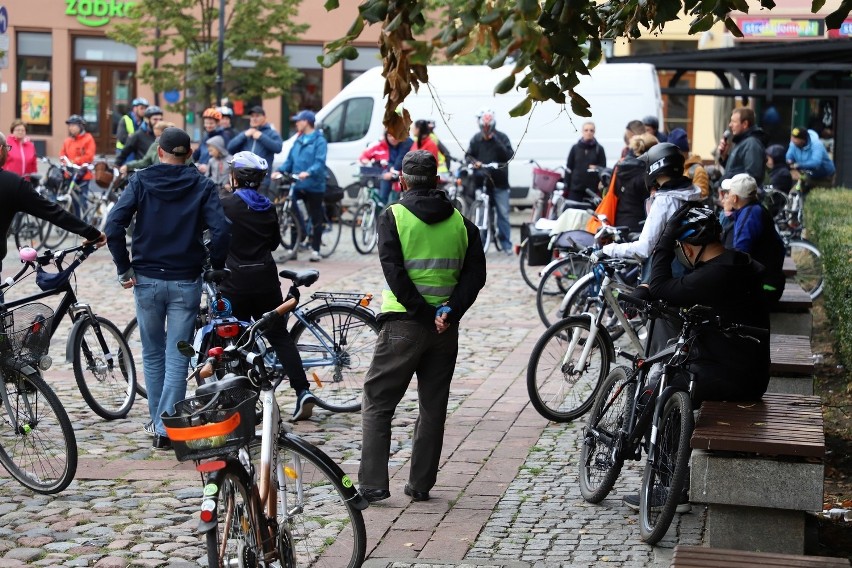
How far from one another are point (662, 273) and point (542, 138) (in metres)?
17.6

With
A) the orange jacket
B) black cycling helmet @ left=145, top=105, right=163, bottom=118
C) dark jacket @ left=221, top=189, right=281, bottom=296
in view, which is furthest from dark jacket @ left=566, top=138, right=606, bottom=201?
dark jacket @ left=221, top=189, right=281, bottom=296

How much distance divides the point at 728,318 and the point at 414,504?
71.4 inches

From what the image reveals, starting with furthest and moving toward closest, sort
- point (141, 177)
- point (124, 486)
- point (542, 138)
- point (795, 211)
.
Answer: point (542, 138) < point (795, 211) < point (141, 177) < point (124, 486)

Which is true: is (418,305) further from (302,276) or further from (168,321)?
(168,321)

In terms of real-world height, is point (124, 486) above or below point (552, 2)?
below

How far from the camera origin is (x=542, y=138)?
79.4 ft

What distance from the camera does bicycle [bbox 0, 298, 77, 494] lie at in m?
7.12

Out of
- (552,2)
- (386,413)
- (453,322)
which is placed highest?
(552,2)

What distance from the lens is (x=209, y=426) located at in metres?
4.66

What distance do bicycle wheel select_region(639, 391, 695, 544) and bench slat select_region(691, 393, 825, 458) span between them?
0.10 m

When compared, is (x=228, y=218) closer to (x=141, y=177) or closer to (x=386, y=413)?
(x=141, y=177)

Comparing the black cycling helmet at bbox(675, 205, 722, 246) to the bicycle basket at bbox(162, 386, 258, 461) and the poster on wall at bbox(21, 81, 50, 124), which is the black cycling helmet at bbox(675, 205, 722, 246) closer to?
the bicycle basket at bbox(162, 386, 258, 461)

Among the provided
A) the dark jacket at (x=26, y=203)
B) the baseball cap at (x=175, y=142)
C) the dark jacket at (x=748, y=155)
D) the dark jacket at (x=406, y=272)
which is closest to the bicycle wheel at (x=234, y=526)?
the dark jacket at (x=406, y=272)

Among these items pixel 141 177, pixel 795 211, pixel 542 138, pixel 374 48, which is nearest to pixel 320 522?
pixel 141 177
